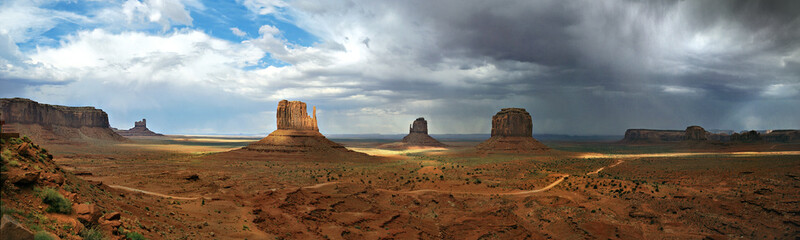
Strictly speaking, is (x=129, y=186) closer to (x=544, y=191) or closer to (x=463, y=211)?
(x=463, y=211)

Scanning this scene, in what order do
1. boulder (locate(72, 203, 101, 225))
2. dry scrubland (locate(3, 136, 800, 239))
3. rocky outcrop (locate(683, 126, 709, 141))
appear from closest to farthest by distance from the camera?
boulder (locate(72, 203, 101, 225))
dry scrubland (locate(3, 136, 800, 239))
rocky outcrop (locate(683, 126, 709, 141))

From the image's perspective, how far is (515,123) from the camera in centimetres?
9919

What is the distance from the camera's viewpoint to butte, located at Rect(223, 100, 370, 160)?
2906 inches

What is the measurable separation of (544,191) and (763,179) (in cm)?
1807

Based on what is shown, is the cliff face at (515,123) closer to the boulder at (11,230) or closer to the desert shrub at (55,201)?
the desert shrub at (55,201)

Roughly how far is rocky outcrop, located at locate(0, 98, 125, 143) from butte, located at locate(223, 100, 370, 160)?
6867 cm

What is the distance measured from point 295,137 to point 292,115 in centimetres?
604

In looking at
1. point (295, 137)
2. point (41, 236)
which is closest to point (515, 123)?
point (295, 137)

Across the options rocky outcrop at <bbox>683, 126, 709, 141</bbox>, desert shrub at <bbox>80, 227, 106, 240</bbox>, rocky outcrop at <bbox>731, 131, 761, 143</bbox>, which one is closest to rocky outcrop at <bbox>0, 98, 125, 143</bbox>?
desert shrub at <bbox>80, 227, 106, 240</bbox>

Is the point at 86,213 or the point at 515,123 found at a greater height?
the point at 515,123

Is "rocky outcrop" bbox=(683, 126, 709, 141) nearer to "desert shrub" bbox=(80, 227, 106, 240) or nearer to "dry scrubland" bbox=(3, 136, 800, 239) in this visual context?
"dry scrubland" bbox=(3, 136, 800, 239)

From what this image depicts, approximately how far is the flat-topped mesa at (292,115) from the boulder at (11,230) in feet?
250

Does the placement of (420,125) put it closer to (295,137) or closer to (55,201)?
(295,137)

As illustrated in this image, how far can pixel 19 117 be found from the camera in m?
102
